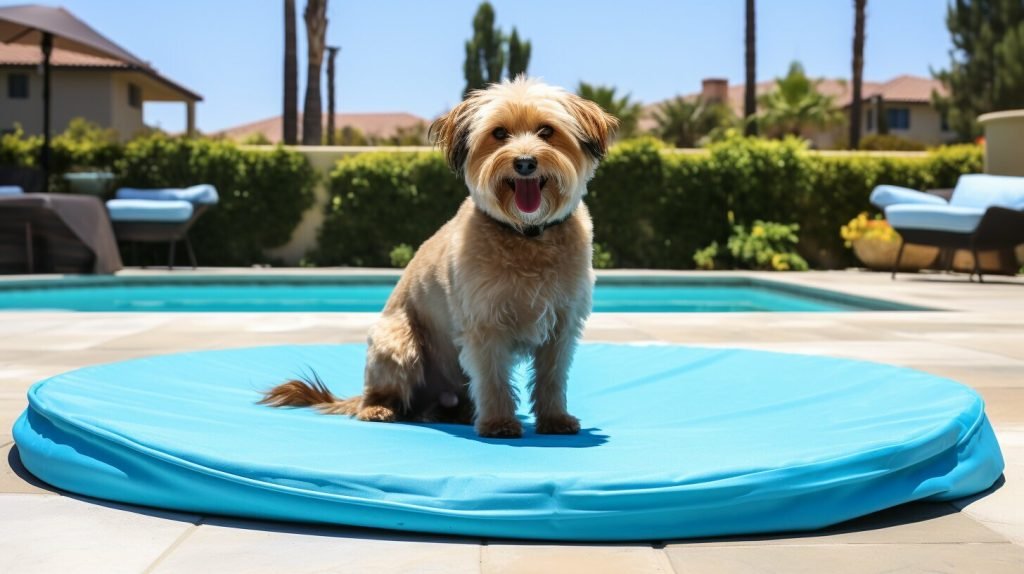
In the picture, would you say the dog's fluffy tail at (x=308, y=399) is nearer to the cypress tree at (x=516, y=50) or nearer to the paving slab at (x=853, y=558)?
the paving slab at (x=853, y=558)

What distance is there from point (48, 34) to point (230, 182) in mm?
3388

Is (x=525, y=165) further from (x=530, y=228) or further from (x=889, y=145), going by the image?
(x=889, y=145)

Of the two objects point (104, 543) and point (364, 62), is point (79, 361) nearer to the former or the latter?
point (104, 543)

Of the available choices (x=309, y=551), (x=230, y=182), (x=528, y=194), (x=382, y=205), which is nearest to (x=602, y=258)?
(x=382, y=205)

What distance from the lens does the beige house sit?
34125 millimetres

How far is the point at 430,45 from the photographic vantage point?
43.0 meters

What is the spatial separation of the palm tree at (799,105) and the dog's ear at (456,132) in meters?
46.1

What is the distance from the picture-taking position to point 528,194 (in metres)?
3.31

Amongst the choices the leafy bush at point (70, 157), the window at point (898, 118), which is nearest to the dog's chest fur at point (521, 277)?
the leafy bush at point (70, 157)

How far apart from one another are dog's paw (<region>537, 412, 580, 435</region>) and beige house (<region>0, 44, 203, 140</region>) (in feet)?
108

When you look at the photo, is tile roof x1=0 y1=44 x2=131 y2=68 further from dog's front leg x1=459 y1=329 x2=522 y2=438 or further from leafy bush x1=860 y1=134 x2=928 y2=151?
dog's front leg x1=459 y1=329 x2=522 y2=438

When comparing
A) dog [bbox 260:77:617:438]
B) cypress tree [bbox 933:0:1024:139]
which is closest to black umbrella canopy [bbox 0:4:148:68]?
dog [bbox 260:77:617:438]

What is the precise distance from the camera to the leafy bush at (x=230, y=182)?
53.2ft

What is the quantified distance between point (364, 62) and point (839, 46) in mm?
19571
